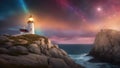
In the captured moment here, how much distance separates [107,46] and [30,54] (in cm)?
7007

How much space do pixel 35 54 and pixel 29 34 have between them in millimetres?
28919

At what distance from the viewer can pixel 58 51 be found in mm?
86688

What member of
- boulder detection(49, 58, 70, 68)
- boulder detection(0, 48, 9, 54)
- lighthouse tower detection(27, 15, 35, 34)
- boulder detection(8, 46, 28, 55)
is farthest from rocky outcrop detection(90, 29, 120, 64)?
boulder detection(0, 48, 9, 54)

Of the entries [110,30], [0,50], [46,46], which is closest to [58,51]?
[46,46]

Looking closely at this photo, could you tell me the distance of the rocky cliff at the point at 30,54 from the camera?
67700 mm

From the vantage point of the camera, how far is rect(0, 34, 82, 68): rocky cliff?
67.7 meters

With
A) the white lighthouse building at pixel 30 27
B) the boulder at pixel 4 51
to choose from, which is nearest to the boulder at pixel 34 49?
the boulder at pixel 4 51

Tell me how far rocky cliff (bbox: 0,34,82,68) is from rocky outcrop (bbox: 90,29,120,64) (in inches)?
1780

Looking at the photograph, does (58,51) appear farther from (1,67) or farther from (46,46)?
(1,67)

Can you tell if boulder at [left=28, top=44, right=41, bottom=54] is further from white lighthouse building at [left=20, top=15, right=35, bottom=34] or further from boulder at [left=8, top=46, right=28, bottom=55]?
white lighthouse building at [left=20, top=15, right=35, bottom=34]

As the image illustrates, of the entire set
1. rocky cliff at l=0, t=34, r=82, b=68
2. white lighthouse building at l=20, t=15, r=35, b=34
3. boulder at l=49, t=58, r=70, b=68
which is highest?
white lighthouse building at l=20, t=15, r=35, b=34

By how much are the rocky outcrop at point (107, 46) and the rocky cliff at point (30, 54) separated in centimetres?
4522

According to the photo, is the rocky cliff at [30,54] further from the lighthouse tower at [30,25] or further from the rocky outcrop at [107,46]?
the rocky outcrop at [107,46]

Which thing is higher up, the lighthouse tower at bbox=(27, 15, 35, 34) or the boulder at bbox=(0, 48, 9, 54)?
the lighthouse tower at bbox=(27, 15, 35, 34)
